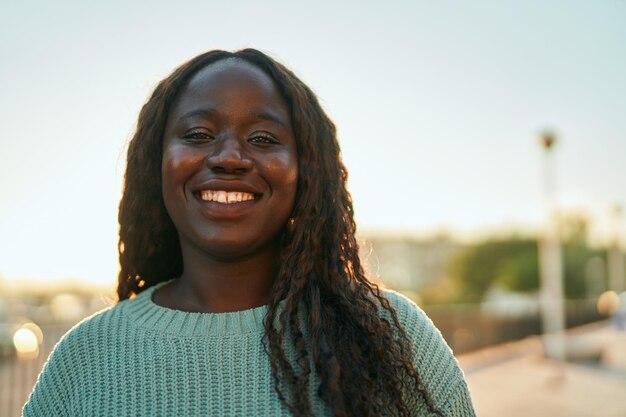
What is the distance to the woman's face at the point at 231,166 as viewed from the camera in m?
2.10

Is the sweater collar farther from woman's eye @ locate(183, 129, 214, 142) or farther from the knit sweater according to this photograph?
woman's eye @ locate(183, 129, 214, 142)

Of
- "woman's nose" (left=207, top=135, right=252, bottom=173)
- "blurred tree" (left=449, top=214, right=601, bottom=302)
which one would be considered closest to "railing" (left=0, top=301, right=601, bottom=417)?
"woman's nose" (left=207, top=135, right=252, bottom=173)

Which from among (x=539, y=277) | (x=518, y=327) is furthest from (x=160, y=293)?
(x=539, y=277)

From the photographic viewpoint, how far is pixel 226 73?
2.21 metres

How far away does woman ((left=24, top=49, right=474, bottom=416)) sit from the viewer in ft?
6.77

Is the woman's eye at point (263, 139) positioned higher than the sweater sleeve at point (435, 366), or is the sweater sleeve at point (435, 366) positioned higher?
the woman's eye at point (263, 139)

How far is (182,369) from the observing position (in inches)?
83.6

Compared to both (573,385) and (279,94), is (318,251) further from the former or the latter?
(573,385)

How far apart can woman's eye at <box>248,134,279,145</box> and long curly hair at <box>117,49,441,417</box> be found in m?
0.12

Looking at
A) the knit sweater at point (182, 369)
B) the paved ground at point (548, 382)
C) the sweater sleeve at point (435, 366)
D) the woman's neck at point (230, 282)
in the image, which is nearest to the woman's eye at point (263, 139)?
the woman's neck at point (230, 282)

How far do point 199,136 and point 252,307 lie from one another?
0.57 m

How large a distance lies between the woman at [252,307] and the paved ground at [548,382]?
22.8ft

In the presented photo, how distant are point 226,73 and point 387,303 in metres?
0.87

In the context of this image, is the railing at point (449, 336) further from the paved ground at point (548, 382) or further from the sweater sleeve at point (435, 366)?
the sweater sleeve at point (435, 366)
